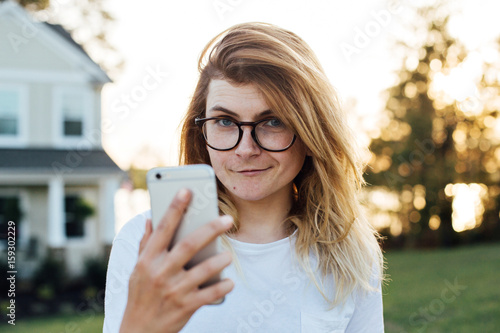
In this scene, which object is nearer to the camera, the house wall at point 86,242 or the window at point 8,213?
the window at point 8,213

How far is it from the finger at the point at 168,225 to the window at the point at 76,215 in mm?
15989

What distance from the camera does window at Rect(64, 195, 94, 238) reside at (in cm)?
1630

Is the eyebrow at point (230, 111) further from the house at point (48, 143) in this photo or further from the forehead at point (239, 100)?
the house at point (48, 143)

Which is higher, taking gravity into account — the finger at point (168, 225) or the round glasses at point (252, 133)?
the round glasses at point (252, 133)

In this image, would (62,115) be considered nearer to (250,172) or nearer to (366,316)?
(250,172)

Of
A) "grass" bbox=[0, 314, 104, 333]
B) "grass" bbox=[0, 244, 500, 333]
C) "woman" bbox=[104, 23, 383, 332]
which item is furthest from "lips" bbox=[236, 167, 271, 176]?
"grass" bbox=[0, 314, 104, 333]

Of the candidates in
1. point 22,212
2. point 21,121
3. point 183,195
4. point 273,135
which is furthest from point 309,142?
point 22,212

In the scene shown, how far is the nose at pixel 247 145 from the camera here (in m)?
1.79

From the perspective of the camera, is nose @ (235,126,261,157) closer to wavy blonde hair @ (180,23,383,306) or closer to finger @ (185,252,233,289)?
wavy blonde hair @ (180,23,383,306)

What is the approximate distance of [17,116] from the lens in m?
15.4

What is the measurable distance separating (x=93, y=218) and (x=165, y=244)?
16.5 m

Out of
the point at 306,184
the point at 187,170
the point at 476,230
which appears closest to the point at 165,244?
the point at 187,170

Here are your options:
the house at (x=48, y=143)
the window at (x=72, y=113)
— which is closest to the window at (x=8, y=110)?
the house at (x=48, y=143)

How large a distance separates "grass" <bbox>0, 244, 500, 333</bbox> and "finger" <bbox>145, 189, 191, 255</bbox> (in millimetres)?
7710
